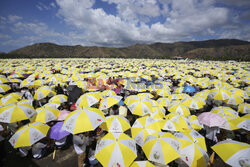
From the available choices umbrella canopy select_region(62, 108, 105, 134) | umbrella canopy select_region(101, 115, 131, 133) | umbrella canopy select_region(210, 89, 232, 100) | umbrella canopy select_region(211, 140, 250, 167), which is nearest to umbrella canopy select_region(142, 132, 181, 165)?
umbrella canopy select_region(211, 140, 250, 167)

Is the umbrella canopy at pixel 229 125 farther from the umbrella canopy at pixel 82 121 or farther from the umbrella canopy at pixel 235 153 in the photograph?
the umbrella canopy at pixel 82 121

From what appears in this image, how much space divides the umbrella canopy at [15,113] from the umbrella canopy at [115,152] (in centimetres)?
395

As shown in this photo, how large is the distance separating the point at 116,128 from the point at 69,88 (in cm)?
762

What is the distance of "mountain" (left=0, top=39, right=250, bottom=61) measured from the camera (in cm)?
7855

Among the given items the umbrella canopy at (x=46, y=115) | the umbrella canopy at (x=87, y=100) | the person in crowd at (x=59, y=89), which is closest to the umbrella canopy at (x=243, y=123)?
the umbrella canopy at (x=87, y=100)

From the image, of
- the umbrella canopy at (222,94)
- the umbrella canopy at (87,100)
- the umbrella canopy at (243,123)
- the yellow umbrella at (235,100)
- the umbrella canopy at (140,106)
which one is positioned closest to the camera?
the umbrella canopy at (243,123)

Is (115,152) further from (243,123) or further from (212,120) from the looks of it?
(243,123)

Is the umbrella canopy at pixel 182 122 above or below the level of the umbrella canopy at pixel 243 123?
below

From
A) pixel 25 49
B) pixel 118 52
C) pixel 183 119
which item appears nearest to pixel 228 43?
pixel 118 52

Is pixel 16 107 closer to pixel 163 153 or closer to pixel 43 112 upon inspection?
pixel 43 112

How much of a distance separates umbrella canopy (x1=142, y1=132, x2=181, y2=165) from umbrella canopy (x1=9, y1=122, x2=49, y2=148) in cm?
397

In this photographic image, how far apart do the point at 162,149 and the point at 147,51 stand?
16570 cm

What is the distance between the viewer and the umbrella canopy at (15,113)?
445cm

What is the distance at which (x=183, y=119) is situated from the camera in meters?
4.88
